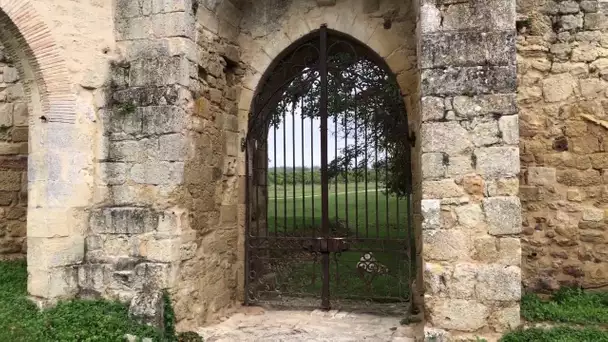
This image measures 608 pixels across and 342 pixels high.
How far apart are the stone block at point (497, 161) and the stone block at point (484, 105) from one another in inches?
10.7

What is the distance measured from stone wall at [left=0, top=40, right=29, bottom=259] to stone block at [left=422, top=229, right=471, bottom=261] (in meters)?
4.47

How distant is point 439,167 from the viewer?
4082 millimetres

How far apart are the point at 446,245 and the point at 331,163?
1856mm

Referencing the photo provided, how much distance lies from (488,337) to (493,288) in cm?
36

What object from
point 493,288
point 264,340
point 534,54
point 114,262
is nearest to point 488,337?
point 493,288

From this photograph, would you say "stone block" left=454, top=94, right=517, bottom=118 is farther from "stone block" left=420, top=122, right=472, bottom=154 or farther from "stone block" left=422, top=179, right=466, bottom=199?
"stone block" left=422, top=179, right=466, bottom=199

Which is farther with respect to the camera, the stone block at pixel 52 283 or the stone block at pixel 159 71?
the stone block at pixel 159 71

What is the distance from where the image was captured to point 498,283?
3.95m

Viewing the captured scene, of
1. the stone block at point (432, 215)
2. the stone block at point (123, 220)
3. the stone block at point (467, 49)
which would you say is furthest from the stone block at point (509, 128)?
the stone block at point (123, 220)

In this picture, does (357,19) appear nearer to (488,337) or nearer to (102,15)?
(102,15)

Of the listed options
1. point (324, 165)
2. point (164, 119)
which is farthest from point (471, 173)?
point (164, 119)

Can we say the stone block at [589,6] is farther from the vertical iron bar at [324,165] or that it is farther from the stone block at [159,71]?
the stone block at [159,71]

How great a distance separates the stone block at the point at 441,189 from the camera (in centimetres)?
407

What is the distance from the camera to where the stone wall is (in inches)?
236
